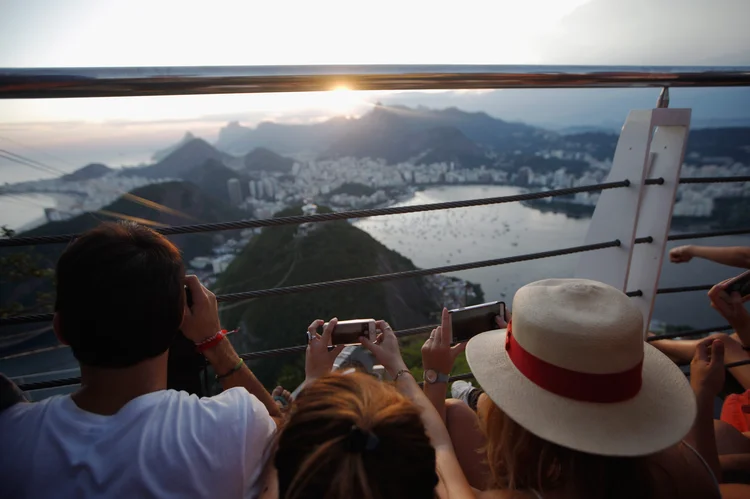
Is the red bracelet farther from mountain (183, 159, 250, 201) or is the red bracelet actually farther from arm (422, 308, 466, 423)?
mountain (183, 159, 250, 201)

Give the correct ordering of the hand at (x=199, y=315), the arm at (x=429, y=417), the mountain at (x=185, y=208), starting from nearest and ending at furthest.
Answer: the arm at (x=429, y=417)
the hand at (x=199, y=315)
the mountain at (x=185, y=208)

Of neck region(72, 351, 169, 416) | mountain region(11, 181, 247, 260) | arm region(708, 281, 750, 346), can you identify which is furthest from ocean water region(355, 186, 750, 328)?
neck region(72, 351, 169, 416)

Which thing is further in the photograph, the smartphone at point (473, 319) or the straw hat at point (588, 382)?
the smartphone at point (473, 319)

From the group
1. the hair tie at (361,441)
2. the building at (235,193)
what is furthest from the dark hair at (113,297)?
the building at (235,193)

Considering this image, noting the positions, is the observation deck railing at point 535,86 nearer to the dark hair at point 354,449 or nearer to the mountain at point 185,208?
the dark hair at point 354,449

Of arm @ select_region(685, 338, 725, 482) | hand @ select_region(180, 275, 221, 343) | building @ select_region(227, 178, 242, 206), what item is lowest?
arm @ select_region(685, 338, 725, 482)

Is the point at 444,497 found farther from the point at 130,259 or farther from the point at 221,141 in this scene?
the point at 221,141

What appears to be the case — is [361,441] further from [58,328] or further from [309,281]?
[309,281]
